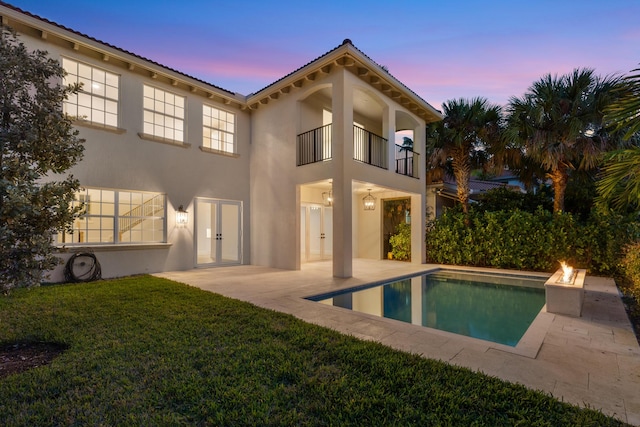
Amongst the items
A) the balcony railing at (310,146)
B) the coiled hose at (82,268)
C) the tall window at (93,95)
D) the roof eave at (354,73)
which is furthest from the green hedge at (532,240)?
the tall window at (93,95)

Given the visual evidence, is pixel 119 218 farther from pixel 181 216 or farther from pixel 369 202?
pixel 369 202

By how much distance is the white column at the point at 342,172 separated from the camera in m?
9.14

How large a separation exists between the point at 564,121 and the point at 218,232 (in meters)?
12.5

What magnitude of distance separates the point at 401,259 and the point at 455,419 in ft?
40.1

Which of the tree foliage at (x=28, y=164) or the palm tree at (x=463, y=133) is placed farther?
the palm tree at (x=463, y=133)

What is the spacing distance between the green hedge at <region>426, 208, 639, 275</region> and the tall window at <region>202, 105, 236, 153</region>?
31.0 feet

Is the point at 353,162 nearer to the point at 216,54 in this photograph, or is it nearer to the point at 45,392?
the point at 45,392

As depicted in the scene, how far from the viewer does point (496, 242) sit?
11516 mm

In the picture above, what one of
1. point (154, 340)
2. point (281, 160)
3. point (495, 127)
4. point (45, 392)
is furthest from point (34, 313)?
point (495, 127)

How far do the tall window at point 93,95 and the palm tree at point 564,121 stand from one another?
13.1 meters

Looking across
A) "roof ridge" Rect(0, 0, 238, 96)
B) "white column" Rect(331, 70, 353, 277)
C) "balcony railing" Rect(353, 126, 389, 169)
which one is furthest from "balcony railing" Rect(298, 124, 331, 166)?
"roof ridge" Rect(0, 0, 238, 96)

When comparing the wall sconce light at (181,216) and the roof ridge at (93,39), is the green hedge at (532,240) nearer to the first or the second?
the wall sconce light at (181,216)

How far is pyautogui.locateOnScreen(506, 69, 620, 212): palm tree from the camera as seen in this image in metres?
9.59

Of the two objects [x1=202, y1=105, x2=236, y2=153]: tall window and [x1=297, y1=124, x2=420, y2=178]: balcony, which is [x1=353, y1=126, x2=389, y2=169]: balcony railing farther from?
[x1=202, y1=105, x2=236, y2=153]: tall window
